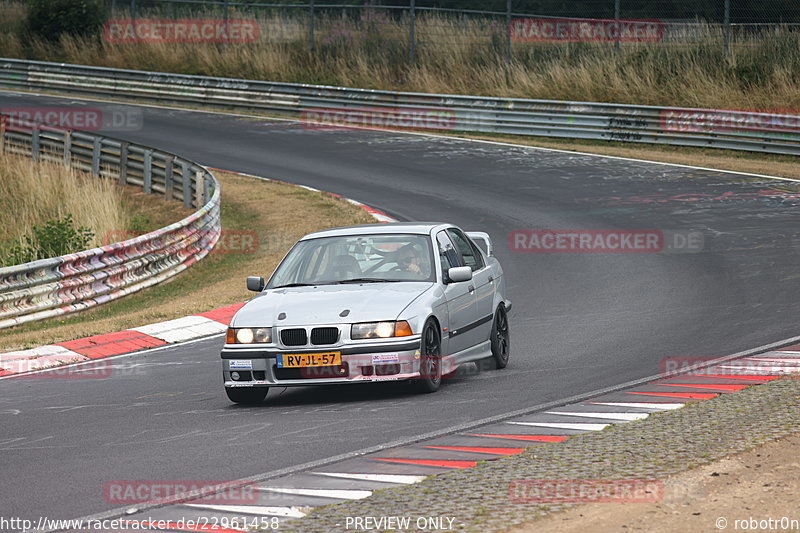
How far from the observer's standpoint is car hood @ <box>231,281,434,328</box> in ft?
32.1

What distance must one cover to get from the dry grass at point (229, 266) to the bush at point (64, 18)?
845 inches

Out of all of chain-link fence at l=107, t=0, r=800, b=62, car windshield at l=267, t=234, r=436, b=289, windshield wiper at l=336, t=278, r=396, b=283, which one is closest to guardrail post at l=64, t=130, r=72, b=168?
chain-link fence at l=107, t=0, r=800, b=62

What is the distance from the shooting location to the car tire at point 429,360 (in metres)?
9.88

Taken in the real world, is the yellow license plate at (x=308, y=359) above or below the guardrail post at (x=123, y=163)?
above

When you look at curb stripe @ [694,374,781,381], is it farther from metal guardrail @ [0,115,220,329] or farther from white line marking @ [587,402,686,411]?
metal guardrail @ [0,115,220,329]

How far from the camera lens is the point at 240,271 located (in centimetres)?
1897

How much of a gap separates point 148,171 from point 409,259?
53.9 ft

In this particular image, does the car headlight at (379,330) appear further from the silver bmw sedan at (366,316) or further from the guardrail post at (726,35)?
the guardrail post at (726,35)

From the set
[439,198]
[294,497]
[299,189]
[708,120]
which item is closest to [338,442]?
[294,497]

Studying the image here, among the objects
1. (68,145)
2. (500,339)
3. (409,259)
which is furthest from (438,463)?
(68,145)

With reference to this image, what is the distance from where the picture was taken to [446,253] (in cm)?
1132

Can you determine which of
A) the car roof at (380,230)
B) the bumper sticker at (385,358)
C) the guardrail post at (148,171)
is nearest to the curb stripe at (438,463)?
the bumper sticker at (385,358)

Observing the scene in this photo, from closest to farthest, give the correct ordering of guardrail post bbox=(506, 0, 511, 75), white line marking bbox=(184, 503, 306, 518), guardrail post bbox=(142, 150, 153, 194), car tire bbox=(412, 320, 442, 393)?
white line marking bbox=(184, 503, 306, 518), car tire bbox=(412, 320, 442, 393), guardrail post bbox=(142, 150, 153, 194), guardrail post bbox=(506, 0, 511, 75)

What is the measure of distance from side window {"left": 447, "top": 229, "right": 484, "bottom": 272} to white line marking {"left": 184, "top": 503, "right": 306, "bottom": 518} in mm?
5455
